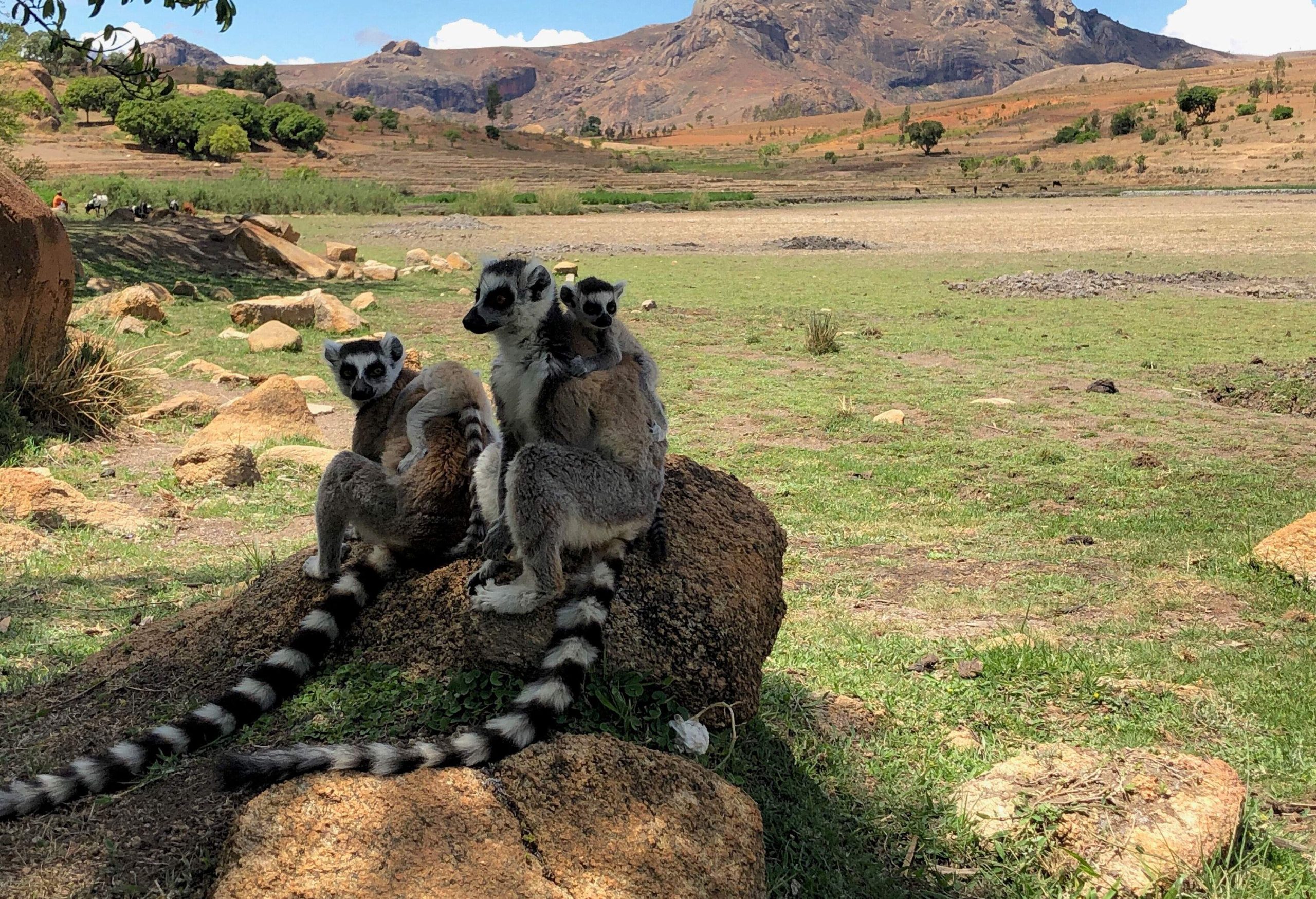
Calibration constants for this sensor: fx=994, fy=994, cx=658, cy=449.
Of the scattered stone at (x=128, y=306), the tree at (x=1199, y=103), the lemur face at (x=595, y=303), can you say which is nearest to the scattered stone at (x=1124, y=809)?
the lemur face at (x=595, y=303)

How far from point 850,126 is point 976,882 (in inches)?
6076

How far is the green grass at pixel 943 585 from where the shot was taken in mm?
4023

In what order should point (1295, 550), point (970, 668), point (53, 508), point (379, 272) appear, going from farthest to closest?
point (379, 272)
point (53, 508)
point (1295, 550)
point (970, 668)

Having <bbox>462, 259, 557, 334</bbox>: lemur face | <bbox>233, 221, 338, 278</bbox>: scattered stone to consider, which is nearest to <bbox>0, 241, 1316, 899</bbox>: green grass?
<bbox>462, 259, 557, 334</bbox>: lemur face

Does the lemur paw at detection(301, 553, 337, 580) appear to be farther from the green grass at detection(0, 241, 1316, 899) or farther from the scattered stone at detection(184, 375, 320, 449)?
the scattered stone at detection(184, 375, 320, 449)

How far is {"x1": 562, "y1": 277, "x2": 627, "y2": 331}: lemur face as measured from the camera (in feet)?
16.3

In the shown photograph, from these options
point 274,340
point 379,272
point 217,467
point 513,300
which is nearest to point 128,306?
point 274,340

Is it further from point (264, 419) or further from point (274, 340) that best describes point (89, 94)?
point (264, 419)

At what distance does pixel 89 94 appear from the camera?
311 ft

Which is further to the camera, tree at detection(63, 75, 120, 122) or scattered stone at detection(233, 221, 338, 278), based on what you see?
tree at detection(63, 75, 120, 122)

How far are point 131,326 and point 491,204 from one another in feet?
108

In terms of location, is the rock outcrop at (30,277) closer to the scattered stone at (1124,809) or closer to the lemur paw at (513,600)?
the lemur paw at (513,600)

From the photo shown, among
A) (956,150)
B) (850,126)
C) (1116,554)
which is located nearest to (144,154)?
(956,150)

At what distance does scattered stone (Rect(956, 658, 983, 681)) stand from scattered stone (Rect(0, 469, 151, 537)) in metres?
6.65
